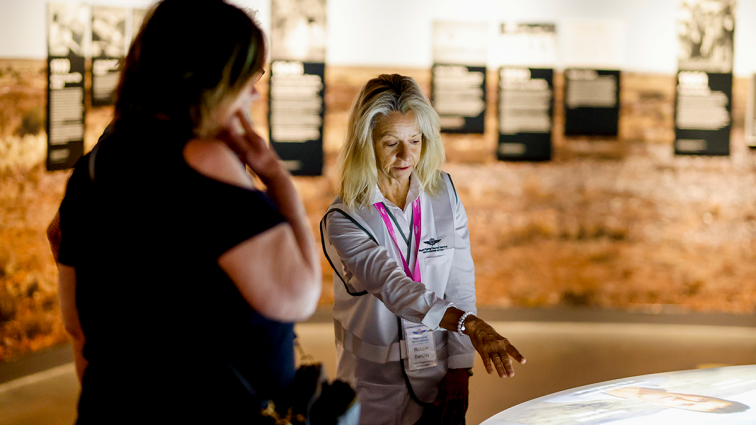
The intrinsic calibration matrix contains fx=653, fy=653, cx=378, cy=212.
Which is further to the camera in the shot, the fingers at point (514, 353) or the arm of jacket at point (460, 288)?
the arm of jacket at point (460, 288)

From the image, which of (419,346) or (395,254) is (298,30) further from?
(419,346)

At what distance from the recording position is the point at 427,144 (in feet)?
7.11

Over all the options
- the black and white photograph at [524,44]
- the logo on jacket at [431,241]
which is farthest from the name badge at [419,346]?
the black and white photograph at [524,44]

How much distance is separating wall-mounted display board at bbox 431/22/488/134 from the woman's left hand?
3402 mm

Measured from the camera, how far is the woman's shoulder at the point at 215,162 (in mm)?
1018

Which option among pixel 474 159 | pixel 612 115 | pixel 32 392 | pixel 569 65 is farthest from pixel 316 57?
pixel 32 392

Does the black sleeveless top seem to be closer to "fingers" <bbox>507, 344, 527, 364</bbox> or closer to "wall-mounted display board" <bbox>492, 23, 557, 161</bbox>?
"fingers" <bbox>507, 344, 527, 364</bbox>

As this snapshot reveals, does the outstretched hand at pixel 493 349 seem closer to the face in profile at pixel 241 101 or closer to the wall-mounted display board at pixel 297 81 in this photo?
the face in profile at pixel 241 101

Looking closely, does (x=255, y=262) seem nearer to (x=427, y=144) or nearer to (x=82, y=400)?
(x=82, y=400)

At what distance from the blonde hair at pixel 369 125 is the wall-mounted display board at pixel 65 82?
2.82 metres

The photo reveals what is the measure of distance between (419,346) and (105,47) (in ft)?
11.4

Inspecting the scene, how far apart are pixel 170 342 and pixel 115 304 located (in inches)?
4.5

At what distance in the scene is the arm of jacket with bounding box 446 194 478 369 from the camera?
2.07 metres

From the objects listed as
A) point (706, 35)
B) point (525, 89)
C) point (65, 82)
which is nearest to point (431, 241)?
point (65, 82)
